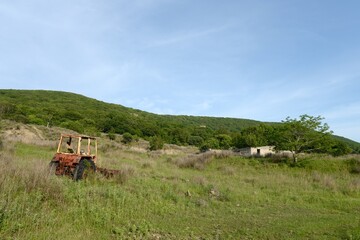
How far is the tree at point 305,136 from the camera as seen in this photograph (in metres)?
23.0

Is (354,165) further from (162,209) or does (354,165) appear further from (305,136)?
(162,209)

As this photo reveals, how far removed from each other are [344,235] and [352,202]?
5.15m

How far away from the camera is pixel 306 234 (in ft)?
25.9

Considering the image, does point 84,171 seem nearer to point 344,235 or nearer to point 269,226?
point 269,226

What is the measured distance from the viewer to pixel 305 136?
23.2 metres

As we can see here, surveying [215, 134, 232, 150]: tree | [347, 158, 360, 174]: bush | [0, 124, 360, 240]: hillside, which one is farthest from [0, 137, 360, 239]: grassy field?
[215, 134, 232, 150]: tree

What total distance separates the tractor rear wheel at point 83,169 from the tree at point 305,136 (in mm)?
15391

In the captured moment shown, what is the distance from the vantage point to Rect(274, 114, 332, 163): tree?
2300 cm

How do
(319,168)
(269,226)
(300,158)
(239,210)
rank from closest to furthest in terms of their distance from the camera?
(269,226), (239,210), (319,168), (300,158)

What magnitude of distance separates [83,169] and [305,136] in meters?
16.8

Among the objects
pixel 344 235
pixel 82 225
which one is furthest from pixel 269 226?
pixel 82 225

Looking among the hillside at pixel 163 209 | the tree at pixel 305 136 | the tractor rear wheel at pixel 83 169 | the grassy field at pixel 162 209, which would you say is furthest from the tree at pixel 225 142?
the tractor rear wheel at pixel 83 169

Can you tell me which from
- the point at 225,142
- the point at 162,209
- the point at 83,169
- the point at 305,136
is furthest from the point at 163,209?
the point at 225,142

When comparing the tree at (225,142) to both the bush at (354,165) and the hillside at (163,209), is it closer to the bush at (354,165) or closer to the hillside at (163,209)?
the bush at (354,165)
